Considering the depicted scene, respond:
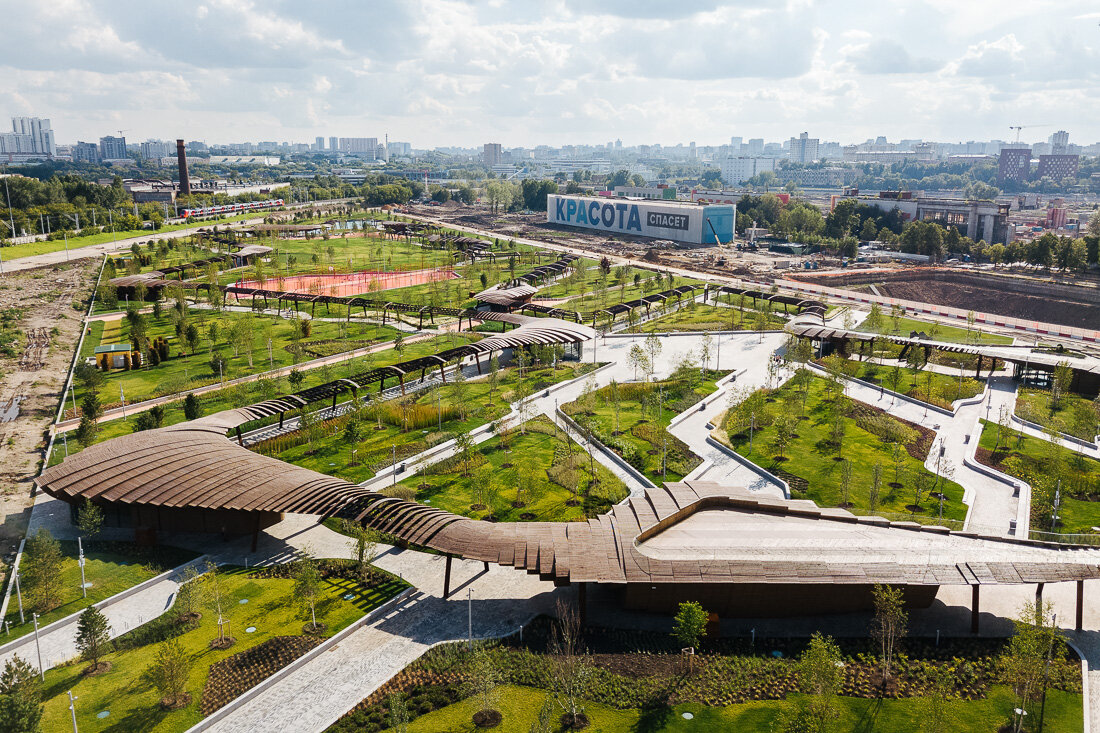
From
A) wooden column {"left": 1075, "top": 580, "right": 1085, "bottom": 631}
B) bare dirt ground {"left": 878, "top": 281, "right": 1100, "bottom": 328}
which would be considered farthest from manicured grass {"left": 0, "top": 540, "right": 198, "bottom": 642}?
bare dirt ground {"left": 878, "top": 281, "right": 1100, "bottom": 328}

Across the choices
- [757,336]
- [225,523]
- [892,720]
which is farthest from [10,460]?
[757,336]

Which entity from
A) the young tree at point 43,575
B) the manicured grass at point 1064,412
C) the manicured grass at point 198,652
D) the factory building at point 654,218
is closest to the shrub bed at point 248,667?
the manicured grass at point 198,652

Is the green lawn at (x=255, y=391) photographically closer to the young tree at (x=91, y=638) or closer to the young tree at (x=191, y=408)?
the young tree at (x=191, y=408)

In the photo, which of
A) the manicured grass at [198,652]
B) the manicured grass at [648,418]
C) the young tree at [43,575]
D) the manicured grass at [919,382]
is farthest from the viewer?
the manicured grass at [919,382]

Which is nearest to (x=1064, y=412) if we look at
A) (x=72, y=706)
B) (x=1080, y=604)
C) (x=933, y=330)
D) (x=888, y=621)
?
(x=933, y=330)

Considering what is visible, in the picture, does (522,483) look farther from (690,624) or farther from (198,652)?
(198,652)
